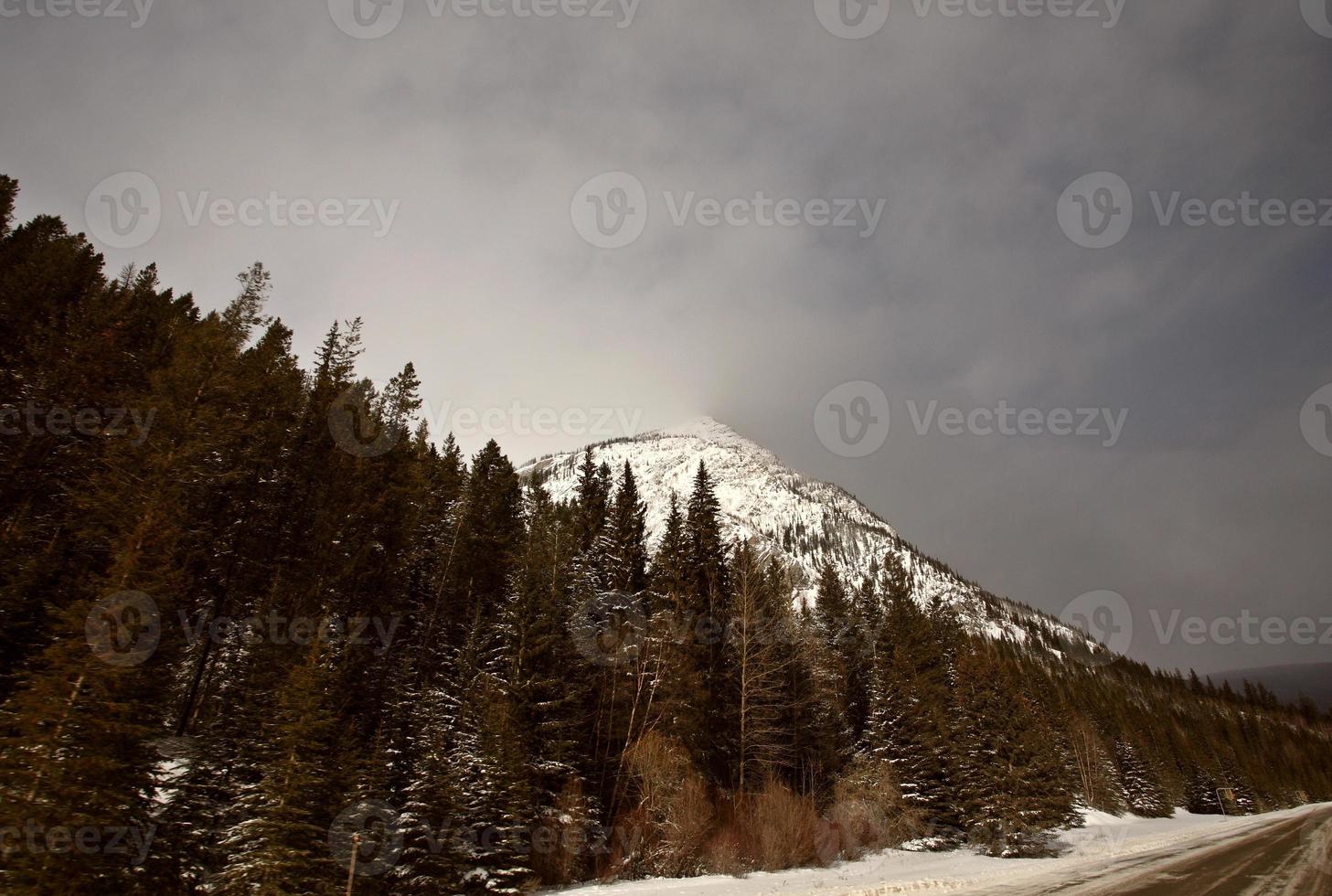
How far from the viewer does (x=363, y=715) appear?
2616 cm

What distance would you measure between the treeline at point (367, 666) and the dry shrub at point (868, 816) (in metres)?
0.20

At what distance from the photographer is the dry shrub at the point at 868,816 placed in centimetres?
2775

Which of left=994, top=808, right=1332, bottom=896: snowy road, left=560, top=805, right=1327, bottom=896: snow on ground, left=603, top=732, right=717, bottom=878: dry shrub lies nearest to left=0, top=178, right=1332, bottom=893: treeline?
left=603, top=732, right=717, bottom=878: dry shrub

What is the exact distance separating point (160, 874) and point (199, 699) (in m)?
23.2

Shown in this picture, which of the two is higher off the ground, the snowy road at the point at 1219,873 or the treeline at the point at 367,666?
the treeline at the point at 367,666

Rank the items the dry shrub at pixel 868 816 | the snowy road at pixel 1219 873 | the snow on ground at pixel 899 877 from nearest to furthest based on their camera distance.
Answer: the snowy road at pixel 1219 873, the snow on ground at pixel 899 877, the dry shrub at pixel 868 816

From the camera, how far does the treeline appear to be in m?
14.1

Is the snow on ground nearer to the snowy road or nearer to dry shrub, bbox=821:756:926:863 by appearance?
dry shrub, bbox=821:756:926:863

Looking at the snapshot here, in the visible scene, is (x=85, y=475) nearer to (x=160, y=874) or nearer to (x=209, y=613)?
(x=209, y=613)

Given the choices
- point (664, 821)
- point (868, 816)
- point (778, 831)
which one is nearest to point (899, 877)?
point (778, 831)

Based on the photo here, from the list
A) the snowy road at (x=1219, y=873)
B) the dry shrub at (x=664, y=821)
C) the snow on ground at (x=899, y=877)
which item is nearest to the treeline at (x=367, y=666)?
the dry shrub at (x=664, y=821)

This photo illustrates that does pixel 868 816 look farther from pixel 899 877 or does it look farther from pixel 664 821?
pixel 664 821

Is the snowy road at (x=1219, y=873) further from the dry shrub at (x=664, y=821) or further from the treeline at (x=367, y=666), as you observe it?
the dry shrub at (x=664, y=821)

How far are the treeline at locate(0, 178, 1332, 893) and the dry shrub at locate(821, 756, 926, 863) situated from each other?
0.20 metres
